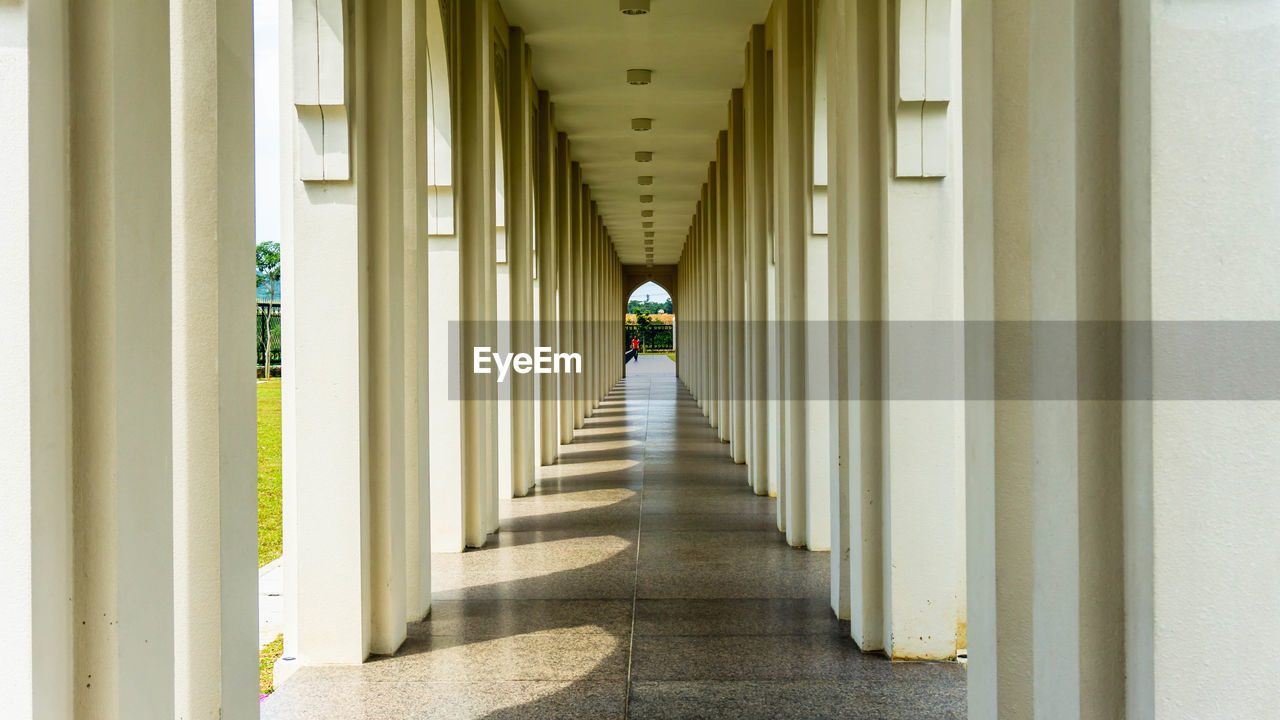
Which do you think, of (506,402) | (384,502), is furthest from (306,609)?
(506,402)

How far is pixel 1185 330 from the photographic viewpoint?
2439 mm

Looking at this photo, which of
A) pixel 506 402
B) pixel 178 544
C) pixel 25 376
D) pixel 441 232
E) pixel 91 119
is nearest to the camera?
pixel 25 376

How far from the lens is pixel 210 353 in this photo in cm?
342

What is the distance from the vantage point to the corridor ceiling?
38.1 ft

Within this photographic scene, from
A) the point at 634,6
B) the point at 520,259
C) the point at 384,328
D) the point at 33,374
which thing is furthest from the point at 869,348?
the point at 520,259

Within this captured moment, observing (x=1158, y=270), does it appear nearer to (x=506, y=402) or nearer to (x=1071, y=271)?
(x=1071, y=271)

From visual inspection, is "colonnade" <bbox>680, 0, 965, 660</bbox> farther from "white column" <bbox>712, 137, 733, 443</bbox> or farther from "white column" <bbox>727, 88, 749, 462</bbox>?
"white column" <bbox>712, 137, 733, 443</bbox>

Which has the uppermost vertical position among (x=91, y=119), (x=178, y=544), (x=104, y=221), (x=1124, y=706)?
(x=91, y=119)

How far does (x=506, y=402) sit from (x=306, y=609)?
5.50 metres

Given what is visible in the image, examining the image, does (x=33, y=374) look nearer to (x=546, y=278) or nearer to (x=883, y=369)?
(x=883, y=369)

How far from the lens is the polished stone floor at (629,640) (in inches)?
192

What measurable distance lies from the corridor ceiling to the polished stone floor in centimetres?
550

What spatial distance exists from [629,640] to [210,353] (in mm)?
3340

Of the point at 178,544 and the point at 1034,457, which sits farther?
the point at 178,544
